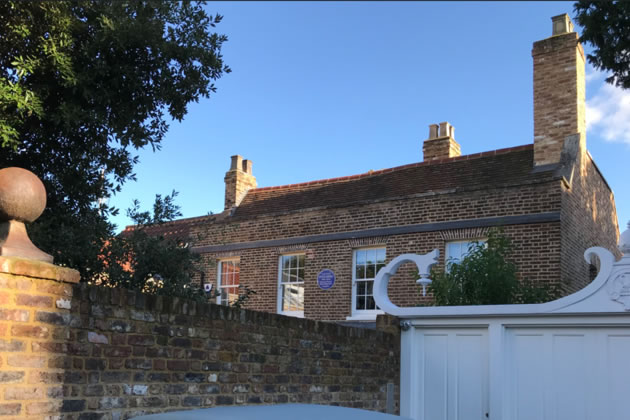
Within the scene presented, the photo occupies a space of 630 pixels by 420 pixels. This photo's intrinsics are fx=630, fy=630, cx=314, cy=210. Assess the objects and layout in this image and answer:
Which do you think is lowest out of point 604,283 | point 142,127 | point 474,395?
point 474,395

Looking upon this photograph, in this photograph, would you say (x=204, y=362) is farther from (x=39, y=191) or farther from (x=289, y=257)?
(x=289, y=257)

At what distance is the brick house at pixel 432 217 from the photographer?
1362 cm

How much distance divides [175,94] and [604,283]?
6.04 metres

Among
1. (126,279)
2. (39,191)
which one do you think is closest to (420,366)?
(126,279)

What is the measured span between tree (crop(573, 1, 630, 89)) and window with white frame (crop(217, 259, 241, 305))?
11000 millimetres

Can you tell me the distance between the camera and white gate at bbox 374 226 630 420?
315 inches

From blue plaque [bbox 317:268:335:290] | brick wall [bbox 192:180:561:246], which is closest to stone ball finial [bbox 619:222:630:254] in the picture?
brick wall [bbox 192:180:561:246]

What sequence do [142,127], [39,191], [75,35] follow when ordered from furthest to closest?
[142,127] < [75,35] < [39,191]

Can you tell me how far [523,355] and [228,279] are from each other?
11333 mm

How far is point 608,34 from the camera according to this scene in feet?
37.0

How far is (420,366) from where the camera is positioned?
948 cm

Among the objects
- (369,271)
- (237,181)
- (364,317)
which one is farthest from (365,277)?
(237,181)

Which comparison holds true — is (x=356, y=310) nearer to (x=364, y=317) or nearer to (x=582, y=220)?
(x=364, y=317)

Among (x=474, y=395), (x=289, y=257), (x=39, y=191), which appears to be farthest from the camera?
(x=289, y=257)
